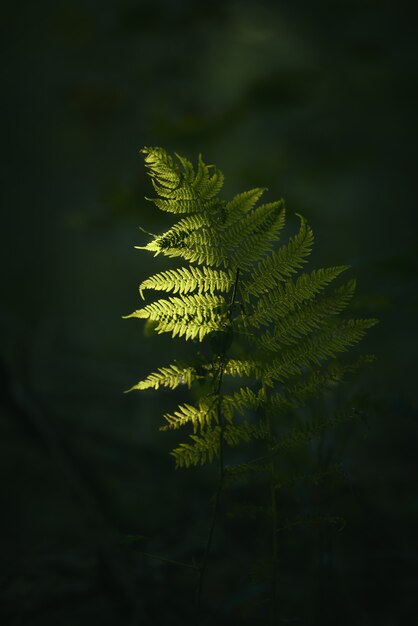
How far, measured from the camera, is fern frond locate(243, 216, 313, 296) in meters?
0.90

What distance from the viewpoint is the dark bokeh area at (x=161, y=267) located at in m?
1.67

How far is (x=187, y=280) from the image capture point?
3.04 feet

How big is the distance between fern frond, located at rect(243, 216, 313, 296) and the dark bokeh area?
378 millimetres

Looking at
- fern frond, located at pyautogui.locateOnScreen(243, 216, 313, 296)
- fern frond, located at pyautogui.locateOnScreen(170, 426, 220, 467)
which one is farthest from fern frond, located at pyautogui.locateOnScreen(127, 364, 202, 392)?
fern frond, located at pyautogui.locateOnScreen(243, 216, 313, 296)

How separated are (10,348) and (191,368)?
4368mm

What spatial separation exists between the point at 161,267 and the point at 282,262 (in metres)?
3.49

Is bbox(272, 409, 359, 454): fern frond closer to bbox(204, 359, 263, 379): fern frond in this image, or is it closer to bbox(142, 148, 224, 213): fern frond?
bbox(204, 359, 263, 379): fern frond

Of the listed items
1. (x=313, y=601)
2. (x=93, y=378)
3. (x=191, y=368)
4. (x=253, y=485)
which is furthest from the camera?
(x=93, y=378)

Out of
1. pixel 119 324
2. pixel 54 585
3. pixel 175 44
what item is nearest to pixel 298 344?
pixel 54 585

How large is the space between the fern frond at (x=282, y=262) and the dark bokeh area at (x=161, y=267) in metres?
0.38

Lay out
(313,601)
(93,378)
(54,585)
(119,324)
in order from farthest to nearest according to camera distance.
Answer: (119,324) → (93,378) → (54,585) → (313,601)

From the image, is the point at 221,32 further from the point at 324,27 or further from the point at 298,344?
the point at 298,344

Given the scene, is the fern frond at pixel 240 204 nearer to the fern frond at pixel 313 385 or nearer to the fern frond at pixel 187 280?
the fern frond at pixel 187 280

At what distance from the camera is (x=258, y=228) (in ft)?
3.08
